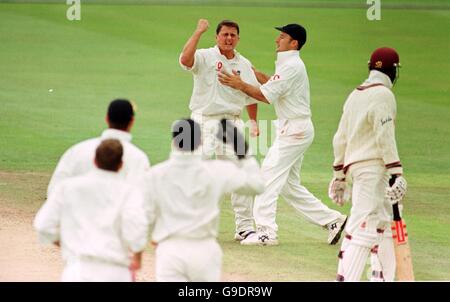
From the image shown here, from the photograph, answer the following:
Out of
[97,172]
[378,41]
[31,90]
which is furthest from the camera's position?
[378,41]

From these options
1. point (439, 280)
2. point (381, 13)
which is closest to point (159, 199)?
point (439, 280)

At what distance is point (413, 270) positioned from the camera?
1152 cm

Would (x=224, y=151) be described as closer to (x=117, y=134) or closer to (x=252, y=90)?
(x=252, y=90)

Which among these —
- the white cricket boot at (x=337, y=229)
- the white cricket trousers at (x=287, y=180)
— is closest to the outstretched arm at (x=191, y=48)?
the white cricket trousers at (x=287, y=180)

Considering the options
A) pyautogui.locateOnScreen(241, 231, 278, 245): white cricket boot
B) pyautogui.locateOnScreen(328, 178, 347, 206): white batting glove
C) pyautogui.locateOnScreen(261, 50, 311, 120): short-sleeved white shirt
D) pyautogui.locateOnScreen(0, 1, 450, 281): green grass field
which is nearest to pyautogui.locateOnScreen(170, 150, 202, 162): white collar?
pyautogui.locateOnScreen(328, 178, 347, 206): white batting glove

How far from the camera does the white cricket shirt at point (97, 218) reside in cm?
814

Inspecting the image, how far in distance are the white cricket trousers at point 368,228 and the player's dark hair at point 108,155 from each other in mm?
2714

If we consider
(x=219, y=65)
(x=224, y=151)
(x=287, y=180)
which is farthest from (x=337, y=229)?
(x=219, y=65)

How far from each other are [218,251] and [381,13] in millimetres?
20977

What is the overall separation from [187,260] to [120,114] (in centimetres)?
110

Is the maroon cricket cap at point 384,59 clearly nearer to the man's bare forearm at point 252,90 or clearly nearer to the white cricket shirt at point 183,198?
the man's bare forearm at point 252,90

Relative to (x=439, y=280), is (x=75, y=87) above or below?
above

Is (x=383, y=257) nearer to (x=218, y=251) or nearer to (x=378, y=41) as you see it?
(x=218, y=251)

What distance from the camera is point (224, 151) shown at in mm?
12742
